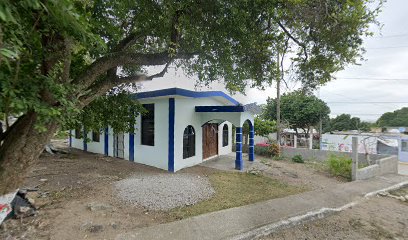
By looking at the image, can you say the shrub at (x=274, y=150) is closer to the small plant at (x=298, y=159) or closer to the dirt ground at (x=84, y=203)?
the small plant at (x=298, y=159)

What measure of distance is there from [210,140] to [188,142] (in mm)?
2267

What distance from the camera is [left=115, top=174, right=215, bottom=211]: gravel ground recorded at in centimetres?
540

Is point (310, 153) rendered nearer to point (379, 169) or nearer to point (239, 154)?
point (379, 169)

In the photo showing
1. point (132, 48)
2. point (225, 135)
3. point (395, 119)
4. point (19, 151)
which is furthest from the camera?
point (395, 119)

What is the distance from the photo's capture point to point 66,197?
5426mm

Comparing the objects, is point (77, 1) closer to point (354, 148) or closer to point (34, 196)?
point (34, 196)

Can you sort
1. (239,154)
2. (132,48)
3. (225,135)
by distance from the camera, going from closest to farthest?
(132,48) → (239,154) → (225,135)

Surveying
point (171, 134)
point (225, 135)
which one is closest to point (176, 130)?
point (171, 134)

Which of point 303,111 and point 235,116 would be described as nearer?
point 235,116

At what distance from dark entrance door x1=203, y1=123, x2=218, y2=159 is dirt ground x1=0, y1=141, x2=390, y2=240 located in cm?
215

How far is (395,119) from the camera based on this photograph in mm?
44281

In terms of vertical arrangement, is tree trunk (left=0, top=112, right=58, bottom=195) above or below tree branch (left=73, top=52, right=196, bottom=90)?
below

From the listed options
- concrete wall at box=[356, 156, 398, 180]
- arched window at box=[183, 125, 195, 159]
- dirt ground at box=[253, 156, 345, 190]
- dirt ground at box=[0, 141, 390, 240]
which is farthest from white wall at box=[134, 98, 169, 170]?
concrete wall at box=[356, 156, 398, 180]

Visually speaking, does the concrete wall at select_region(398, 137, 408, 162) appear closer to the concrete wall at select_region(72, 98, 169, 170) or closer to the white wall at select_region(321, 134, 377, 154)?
the white wall at select_region(321, 134, 377, 154)
